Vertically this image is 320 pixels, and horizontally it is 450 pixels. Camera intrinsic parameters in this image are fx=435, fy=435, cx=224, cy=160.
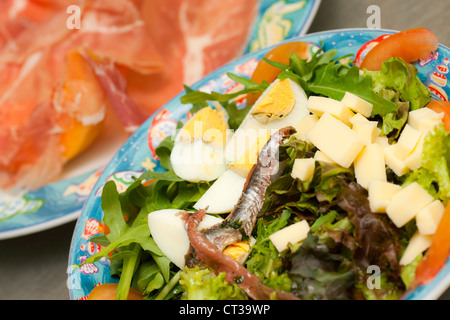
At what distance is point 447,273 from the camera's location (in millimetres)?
901

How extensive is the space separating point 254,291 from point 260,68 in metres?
0.86

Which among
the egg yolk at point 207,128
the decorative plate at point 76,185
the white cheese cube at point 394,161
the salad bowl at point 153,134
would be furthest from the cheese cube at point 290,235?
the decorative plate at point 76,185

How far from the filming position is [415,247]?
101 centimetres

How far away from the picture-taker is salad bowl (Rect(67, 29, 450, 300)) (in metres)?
1.33

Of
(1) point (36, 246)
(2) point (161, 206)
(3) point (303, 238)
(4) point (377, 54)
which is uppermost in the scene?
(4) point (377, 54)

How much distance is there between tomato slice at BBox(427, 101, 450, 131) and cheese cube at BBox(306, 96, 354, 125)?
22 cm

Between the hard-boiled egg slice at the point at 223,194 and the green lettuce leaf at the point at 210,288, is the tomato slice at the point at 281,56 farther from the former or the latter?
the green lettuce leaf at the point at 210,288

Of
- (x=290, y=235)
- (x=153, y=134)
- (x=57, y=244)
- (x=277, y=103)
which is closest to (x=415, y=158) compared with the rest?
(x=290, y=235)

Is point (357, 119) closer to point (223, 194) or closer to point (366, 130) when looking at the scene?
point (366, 130)

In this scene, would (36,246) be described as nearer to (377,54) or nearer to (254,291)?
(254,291)

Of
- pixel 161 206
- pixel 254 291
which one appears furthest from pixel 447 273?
Result: pixel 161 206

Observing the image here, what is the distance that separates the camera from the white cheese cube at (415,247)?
3.27ft

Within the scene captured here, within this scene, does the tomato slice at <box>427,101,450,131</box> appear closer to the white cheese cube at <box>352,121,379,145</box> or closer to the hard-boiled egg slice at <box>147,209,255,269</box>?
the white cheese cube at <box>352,121,379,145</box>

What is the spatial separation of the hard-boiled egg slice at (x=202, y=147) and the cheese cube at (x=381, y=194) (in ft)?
1.90
